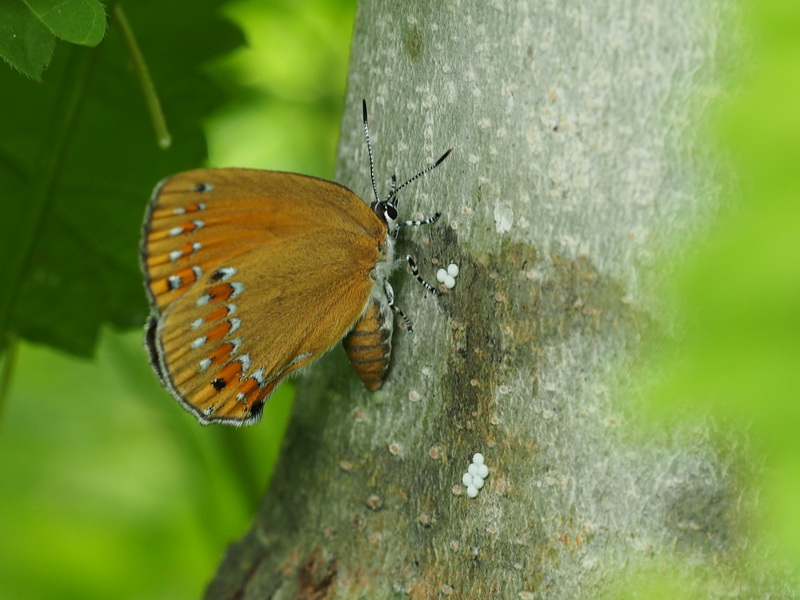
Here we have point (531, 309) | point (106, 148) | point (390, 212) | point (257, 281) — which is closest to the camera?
point (531, 309)

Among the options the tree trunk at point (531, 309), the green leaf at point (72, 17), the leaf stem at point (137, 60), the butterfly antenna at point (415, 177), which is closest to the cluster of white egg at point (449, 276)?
the tree trunk at point (531, 309)

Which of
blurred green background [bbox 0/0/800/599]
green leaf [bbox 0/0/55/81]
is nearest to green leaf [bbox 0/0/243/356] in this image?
blurred green background [bbox 0/0/800/599]

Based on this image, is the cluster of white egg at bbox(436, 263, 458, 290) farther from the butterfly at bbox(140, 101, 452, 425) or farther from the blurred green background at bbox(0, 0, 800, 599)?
the blurred green background at bbox(0, 0, 800, 599)

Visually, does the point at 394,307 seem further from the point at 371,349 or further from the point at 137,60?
the point at 137,60

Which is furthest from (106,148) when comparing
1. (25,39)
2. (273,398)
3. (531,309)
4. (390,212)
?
(531,309)

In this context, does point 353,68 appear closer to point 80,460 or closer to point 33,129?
point 33,129

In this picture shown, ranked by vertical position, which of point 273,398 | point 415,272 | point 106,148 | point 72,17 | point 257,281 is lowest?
point 273,398

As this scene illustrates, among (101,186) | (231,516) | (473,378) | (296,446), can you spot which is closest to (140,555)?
(231,516)
